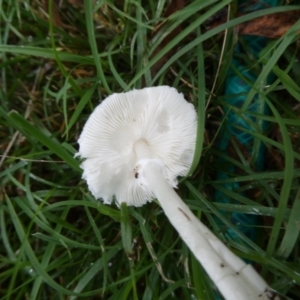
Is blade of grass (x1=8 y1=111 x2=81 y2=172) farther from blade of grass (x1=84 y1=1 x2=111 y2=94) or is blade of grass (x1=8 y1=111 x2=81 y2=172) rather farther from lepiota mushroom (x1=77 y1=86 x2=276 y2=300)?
blade of grass (x1=84 y1=1 x2=111 y2=94)

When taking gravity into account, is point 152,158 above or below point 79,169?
above

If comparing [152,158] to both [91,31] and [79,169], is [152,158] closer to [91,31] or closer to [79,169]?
[79,169]

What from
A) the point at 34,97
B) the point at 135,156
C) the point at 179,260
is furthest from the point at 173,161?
the point at 34,97

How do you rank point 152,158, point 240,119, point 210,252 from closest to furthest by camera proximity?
point 210,252 → point 152,158 → point 240,119

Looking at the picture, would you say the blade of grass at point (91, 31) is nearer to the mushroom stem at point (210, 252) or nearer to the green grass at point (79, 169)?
the green grass at point (79, 169)

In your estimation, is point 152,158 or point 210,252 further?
point 152,158

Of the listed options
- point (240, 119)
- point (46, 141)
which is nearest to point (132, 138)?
point (46, 141)

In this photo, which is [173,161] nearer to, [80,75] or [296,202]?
[296,202]
